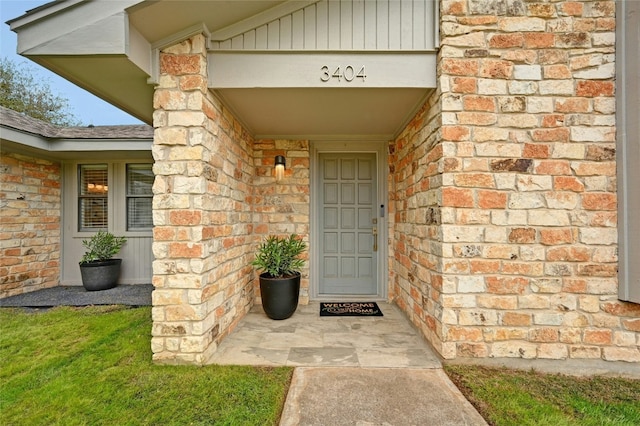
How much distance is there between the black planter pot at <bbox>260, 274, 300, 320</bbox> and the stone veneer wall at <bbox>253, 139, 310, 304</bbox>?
0.58 metres

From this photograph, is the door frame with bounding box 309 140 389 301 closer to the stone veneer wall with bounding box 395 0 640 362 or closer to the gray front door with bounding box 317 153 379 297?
the gray front door with bounding box 317 153 379 297

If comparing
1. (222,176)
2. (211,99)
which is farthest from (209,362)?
(211,99)

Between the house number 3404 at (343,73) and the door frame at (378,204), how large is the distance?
150 cm

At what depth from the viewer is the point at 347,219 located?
13.0ft

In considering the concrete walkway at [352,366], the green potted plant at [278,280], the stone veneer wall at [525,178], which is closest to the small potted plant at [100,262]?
the concrete walkway at [352,366]

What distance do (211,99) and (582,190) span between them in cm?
323

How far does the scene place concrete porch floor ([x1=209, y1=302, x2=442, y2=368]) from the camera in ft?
7.47

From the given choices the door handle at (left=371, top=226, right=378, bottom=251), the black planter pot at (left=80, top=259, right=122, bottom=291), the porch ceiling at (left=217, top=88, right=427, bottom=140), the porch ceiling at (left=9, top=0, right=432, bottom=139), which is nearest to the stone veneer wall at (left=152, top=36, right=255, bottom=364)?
the porch ceiling at (left=9, top=0, right=432, bottom=139)

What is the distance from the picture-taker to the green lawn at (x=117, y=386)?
1676 mm

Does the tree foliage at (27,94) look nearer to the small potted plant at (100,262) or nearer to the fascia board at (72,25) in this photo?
the small potted plant at (100,262)

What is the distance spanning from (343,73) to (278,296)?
Result: 238 centimetres

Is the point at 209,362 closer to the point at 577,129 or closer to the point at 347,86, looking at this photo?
the point at 347,86

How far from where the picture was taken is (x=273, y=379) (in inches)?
79.7

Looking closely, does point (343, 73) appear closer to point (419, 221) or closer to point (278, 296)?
point (419, 221)
